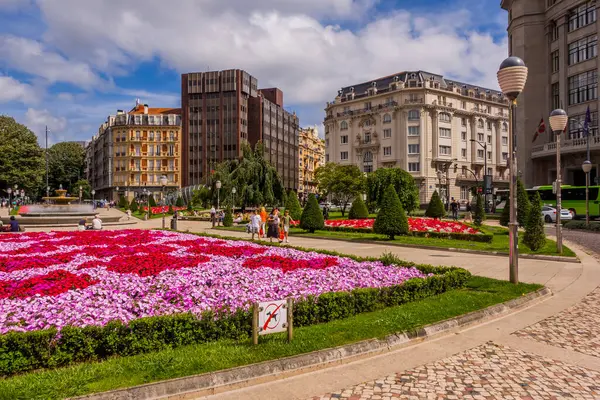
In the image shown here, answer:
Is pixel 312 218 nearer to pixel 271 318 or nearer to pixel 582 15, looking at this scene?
pixel 271 318

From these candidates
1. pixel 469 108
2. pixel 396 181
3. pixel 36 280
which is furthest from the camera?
pixel 469 108

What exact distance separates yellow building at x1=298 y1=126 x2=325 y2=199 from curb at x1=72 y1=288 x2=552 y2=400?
104m

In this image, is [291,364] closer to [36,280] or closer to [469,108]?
[36,280]

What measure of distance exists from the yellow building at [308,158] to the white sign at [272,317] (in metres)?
105

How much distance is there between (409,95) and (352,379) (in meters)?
75.6

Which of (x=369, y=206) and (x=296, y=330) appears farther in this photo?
(x=369, y=206)

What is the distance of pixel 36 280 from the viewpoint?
8.32m

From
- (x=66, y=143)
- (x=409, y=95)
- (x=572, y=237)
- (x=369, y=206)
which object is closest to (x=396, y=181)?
(x=369, y=206)

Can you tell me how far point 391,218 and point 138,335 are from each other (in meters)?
16.4

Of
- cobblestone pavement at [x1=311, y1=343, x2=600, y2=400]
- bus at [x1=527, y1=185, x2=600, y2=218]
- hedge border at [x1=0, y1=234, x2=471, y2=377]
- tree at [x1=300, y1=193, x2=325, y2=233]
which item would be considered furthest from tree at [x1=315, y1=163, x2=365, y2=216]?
cobblestone pavement at [x1=311, y1=343, x2=600, y2=400]

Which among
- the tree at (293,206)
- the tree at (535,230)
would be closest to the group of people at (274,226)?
the tree at (293,206)

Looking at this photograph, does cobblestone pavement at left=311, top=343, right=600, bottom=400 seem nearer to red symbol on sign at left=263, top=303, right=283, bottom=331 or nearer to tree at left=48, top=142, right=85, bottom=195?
red symbol on sign at left=263, top=303, right=283, bottom=331

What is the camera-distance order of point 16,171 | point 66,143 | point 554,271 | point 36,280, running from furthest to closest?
point 66,143 < point 16,171 < point 554,271 < point 36,280

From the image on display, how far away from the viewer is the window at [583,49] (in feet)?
143
